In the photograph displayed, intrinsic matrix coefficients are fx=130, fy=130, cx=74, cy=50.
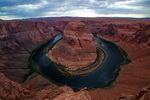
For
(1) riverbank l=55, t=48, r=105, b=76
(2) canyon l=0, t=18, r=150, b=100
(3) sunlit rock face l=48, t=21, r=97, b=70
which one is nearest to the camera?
(2) canyon l=0, t=18, r=150, b=100

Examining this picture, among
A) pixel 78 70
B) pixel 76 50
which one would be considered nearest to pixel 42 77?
pixel 78 70

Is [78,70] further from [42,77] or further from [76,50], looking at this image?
[42,77]

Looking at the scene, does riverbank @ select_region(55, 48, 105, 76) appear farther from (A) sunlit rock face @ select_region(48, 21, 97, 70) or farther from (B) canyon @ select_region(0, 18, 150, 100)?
(B) canyon @ select_region(0, 18, 150, 100)

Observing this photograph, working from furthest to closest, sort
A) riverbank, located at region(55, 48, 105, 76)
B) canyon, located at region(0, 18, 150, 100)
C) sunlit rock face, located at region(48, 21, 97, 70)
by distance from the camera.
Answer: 1. sunlit rock face, located at region(48, 21, 97, 70)
2. riverbank, located at region(55, 48, 105, 76)
3. canyon, located at region(0, 18, 150, 100)

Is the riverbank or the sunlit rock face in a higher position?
the sunlit rock face

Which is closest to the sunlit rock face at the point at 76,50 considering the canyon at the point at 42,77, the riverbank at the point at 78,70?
the riverbank at the point at 78,70

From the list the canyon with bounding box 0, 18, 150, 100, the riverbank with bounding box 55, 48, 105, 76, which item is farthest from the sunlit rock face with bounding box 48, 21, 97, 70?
the canyon with bounding box 0, 18, 150, 100

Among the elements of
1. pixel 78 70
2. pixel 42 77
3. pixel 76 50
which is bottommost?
pixel 42 77
